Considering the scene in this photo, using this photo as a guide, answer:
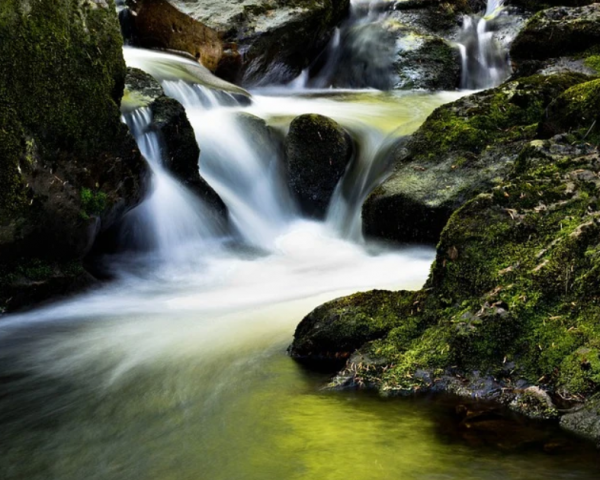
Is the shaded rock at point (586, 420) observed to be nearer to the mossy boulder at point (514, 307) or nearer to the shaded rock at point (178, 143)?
the mossy boulder at point (514, 307)

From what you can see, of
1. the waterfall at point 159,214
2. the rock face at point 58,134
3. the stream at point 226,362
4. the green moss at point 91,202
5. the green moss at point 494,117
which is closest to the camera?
the stream at point 226,362

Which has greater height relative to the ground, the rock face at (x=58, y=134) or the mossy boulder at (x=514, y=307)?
the rock face at (x=58, y=134)

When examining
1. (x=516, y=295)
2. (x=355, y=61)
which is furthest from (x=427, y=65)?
(x=516, y=295)

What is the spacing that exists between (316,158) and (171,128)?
7.93 feet

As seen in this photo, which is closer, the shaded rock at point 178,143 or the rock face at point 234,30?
the shaded rock at point 178,143

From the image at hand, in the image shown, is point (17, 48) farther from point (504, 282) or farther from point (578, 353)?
point (578, 353)

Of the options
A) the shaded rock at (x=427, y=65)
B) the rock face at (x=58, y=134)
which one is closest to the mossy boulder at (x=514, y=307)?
the rock face at (x=58, y=134)

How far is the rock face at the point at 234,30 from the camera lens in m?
13.6

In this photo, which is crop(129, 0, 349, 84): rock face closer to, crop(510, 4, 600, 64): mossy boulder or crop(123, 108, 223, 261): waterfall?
crop(510, 4, 600, 64): mossy boulder

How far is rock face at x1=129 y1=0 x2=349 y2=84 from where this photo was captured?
44.7ft

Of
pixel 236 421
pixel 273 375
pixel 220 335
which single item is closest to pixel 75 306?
pixel 220 335

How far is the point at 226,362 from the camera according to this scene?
4273 millimetres

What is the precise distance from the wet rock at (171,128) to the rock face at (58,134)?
121 centimetres

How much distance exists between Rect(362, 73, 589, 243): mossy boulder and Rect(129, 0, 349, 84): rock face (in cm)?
711
